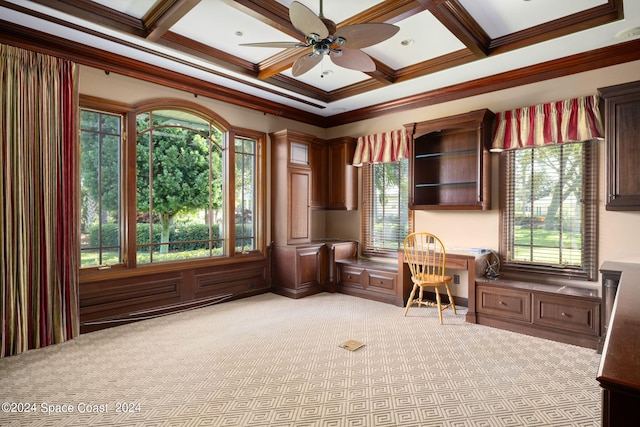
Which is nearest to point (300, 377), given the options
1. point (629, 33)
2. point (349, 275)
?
point (349, 275)

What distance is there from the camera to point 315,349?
3207 mm

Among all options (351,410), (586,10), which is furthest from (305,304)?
(586,10)

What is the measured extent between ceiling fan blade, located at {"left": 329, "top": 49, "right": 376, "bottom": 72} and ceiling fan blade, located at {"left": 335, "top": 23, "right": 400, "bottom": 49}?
12cm

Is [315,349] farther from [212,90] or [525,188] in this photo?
[212,90]

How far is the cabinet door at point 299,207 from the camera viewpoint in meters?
5.29

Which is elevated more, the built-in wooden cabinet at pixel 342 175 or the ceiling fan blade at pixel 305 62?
the ceiling fan blade at pixel 305 62

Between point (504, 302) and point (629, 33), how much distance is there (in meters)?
2.85

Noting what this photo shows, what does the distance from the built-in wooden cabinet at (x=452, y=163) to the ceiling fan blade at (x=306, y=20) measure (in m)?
2.55

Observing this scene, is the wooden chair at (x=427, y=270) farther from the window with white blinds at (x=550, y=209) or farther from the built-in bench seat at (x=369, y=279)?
the window with white blinds at (x=550, y=209)

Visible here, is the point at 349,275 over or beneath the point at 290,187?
beneath

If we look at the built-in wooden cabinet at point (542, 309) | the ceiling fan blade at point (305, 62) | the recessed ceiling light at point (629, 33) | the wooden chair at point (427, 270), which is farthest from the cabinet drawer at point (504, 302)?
the ceiling fan blade at point (305, 62)

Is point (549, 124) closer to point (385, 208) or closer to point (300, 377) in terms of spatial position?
point (385, 208)

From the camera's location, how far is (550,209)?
3975 mm

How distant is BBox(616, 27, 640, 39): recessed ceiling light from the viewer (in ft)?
10.4
